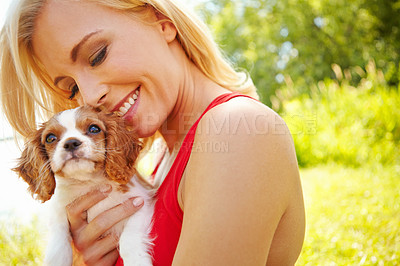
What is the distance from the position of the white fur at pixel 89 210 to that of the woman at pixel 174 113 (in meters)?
0.06

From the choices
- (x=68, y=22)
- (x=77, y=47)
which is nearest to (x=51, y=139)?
(x=77, y=47)

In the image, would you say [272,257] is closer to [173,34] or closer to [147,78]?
[147,78]

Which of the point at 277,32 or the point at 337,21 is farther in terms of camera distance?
the point at 277,32

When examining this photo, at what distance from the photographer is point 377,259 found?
119 inches

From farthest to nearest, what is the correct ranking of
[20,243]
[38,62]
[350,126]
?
[350,126], [20,243], [38,62]

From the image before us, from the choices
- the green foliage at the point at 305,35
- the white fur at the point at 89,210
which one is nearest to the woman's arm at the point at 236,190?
the white fur at the point at 89,210

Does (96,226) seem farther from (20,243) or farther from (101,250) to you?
(20,243)

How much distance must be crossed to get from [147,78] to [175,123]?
0.47 metres

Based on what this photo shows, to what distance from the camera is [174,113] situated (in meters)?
2.25

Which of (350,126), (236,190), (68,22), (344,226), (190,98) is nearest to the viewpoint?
(236,190)

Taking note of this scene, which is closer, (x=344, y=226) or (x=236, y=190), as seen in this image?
(x=236, y=190)

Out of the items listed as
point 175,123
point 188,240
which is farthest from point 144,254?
point 175,123

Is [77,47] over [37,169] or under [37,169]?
over

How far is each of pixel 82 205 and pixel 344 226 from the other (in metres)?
3.16
